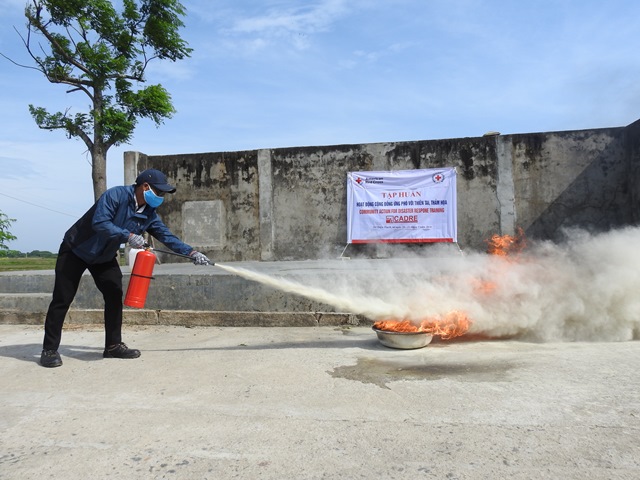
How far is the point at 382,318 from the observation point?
5613 millimetres

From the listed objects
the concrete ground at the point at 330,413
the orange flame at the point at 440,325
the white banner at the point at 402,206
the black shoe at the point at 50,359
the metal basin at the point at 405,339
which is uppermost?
the white banner at the point at 402,206

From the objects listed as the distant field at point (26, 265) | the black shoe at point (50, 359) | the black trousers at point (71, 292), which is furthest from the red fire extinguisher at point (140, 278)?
the distant field at point (26, 265)

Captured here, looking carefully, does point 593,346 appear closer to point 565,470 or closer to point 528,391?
point 528,391

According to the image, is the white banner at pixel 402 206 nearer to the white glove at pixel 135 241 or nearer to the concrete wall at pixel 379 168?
the concrete wall at pixel 379 168

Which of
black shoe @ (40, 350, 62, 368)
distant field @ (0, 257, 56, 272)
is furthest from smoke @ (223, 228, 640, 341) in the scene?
distant field @ (0, 257, 56, 272)

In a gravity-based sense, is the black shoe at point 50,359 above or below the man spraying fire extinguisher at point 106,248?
below

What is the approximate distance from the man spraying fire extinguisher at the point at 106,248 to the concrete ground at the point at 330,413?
280 millimetres

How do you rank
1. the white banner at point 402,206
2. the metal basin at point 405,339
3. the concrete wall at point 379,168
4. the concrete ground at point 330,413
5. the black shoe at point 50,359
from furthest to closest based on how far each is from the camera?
the white banner at point 402,206, the concrete wall at point 379,168, the metal basin at point 405,339, the black shoe at point 50,359, the concrete ground at point 330,413

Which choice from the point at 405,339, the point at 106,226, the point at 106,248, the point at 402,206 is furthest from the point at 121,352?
the point at 402,206

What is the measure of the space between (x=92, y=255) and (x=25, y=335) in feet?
9.45

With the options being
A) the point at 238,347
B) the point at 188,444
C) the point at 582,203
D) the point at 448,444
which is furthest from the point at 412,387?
the point at 582,203

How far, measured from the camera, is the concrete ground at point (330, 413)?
102 inches

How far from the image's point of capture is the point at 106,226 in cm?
464

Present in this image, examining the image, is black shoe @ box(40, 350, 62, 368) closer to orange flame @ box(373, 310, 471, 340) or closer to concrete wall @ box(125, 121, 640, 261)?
orange flame @ box(373, 310, 471, 340)
